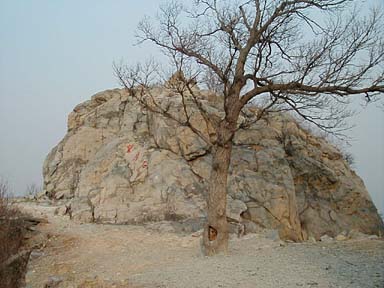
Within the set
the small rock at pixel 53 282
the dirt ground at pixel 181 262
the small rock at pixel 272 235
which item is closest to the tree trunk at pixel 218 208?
the dirt ground at pixel 181 262

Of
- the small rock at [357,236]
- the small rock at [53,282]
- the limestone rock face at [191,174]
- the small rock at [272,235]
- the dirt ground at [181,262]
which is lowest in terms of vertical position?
the small rock at [53,282]

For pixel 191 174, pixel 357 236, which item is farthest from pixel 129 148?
pixel 357 236

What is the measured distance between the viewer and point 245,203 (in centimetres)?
1466

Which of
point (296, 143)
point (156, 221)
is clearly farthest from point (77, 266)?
point (296, 143)

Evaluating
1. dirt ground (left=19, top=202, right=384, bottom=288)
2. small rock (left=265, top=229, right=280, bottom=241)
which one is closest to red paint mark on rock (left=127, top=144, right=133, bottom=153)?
dirt ground (left=19, top=202, right=384, bottom=288)

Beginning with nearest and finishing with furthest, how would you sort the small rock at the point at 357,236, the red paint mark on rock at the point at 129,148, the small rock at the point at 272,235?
1. the small rock at the point at 272,235
2. the small rock at the point at 357,236
3. the red paint mark on rock at the point at 129,148

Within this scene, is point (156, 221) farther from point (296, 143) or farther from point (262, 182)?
point (296, 143)

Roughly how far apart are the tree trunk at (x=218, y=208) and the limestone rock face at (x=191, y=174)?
3.65 meters

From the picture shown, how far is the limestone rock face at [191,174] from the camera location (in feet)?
48.1

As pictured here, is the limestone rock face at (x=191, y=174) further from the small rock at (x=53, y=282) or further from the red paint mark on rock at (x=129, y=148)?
the small rock at (x=53, y=282)

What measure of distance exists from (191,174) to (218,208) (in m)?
5.93

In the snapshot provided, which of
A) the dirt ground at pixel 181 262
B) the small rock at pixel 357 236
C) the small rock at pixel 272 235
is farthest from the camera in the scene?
the small rock at pixel 357 236

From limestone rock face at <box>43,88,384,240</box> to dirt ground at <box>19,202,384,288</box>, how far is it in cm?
182

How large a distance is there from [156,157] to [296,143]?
20.1ft
